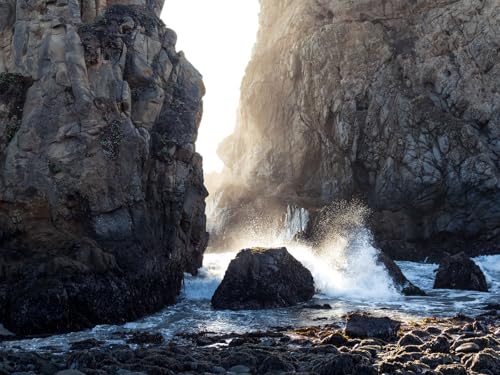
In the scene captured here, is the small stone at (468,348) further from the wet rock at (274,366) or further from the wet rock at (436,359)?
the wet rock at (274,366)

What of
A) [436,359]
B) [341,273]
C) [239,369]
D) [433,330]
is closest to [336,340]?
[436,359]

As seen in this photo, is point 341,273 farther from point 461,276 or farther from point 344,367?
point 344,367

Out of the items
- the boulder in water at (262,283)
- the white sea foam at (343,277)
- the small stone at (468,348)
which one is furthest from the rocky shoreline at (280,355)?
the white sea foam at (343,277)

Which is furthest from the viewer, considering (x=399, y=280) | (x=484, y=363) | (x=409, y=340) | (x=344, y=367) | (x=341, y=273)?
(x=341, y=273)

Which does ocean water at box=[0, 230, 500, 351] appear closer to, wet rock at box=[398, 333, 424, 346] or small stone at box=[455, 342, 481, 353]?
wet rock at box=[398, 333, 424, 346]

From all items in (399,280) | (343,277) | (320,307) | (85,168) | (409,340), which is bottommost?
(409,340)

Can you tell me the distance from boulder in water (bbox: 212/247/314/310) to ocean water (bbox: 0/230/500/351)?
41.9 inches

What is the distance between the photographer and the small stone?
17438 millimetres

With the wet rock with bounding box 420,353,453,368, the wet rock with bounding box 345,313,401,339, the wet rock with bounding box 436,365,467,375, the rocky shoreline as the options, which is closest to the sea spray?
the wet rock with bounding box 345,313,401,339

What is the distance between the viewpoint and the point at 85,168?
93.4 feet

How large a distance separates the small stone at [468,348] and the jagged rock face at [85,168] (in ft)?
50.5

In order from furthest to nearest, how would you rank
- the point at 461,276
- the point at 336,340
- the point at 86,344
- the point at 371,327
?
the point at 461,276, the point at 371,327, the point at 86,344, the point at 336,340

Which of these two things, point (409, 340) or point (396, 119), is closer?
point (409, 340)

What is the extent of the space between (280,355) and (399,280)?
72.6 ft
